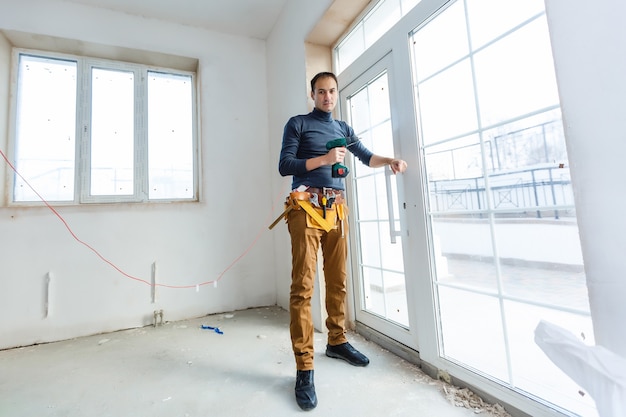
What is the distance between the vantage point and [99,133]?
2453 mm

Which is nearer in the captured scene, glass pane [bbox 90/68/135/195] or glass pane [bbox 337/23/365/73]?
glass pane [bbox 337/23/365/73]

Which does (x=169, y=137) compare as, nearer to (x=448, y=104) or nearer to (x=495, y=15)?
(x=448, y=104)

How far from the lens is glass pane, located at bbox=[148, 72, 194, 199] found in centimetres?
260

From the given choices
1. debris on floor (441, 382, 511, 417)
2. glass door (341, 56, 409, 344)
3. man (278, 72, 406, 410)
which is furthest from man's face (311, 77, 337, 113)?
debris on floor (441, 382, 511, 417)

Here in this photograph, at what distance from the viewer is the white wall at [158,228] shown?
209cm

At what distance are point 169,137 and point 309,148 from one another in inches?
70.5

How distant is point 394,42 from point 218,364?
2.01m

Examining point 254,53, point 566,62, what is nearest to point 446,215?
point 566,62

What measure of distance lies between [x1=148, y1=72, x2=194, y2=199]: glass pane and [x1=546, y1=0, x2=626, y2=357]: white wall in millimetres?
2670

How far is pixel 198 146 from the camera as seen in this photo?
2.72 m

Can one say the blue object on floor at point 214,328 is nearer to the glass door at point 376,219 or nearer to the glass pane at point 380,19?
the glass door at point 376,219

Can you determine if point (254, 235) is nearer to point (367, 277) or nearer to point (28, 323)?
point (367, 277)

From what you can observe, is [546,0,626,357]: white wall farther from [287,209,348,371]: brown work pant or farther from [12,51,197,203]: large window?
[12,51,197,203]: large window

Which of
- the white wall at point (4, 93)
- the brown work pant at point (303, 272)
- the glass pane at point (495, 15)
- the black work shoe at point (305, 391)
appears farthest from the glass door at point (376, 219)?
the white wall at point (4, 93)
